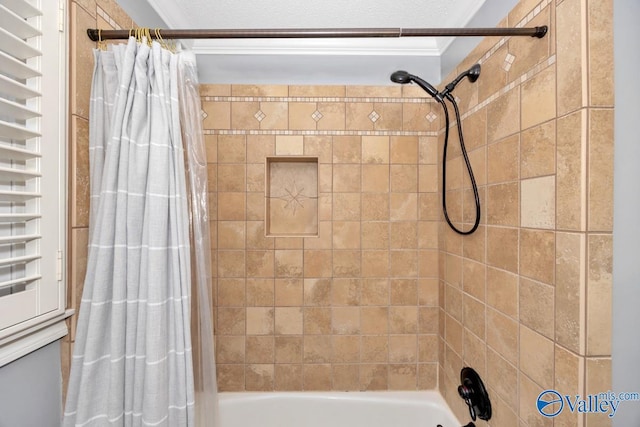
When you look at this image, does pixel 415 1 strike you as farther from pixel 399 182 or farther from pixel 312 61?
pixel 399 182

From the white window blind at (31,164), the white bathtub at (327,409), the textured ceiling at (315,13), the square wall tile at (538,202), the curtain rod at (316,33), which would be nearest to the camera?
the white window blind at (31,164)

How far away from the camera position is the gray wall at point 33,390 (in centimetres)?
74

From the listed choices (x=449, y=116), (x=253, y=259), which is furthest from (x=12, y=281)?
(x=449, y=116)

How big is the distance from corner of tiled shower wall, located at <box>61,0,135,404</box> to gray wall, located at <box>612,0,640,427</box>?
1.63m

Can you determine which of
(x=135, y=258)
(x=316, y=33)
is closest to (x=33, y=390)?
(x=135, y=258)

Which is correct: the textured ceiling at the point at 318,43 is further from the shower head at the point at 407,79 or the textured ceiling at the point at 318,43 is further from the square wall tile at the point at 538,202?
the square wall tile at the point at 538,202

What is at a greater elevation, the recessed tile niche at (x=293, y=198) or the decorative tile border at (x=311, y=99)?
the decorative tile border at (x=311, y=99)

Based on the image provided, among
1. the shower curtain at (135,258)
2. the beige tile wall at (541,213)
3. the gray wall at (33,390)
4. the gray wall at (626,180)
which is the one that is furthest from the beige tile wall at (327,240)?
the gray wall at (626,180)

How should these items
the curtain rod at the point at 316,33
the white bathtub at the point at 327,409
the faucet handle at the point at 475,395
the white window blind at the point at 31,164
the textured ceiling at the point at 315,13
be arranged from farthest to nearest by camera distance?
1. the white bathtub at the point at 327,409
2. the textured ceiling at the point at 315,13
3. the faucet handle at the point at 475,395
4. the curtain rod at the point at 316,33
5. the white window blind at the point at 31,164

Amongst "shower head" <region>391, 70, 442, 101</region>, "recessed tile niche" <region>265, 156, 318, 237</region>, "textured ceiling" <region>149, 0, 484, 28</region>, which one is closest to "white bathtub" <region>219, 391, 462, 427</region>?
"recessed tile niche" <region>265, 156, 318, 237</region>

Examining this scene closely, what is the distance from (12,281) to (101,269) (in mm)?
191

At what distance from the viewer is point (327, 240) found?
1.53 m

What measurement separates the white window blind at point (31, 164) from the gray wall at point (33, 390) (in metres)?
0.12

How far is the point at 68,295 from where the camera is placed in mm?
917
